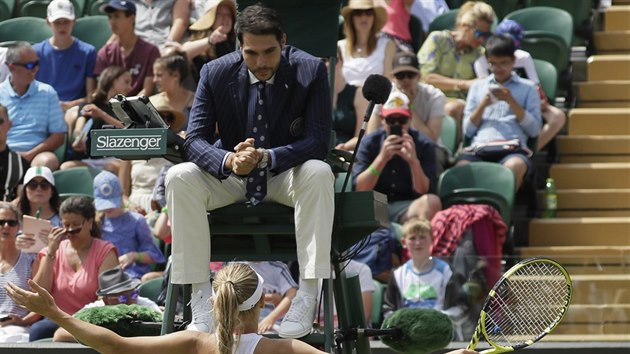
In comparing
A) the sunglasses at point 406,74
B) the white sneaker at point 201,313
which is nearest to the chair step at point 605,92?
the sunglasses at point 406,74

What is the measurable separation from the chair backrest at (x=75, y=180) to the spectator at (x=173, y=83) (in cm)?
85

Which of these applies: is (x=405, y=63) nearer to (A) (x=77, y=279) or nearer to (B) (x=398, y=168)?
(B) (x=398, y=168)

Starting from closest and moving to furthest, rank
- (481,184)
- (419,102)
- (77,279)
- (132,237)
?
(77,279)
(132,237)
(481,184)
(419,102)

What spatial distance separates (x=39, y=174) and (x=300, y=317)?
16.8ft

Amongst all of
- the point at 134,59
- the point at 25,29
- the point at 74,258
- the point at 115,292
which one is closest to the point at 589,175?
the point at 134,59

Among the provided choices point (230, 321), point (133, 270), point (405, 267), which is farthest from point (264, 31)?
point (133, 270)

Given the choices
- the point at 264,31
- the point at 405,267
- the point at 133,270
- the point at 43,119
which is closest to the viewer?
the point at 264,31

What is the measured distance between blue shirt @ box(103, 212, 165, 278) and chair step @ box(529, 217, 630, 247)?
3394mm

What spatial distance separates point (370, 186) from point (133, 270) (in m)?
1.98

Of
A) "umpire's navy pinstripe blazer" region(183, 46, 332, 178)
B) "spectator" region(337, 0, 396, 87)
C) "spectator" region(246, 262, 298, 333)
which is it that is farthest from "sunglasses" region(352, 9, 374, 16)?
"umpire's navy pinstripe blazer" region(183, 46, 332, 178)

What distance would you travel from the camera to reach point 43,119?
546 inches

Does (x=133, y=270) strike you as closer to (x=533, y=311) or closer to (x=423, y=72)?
(x=423, y=72)

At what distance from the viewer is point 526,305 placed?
801 centimetres

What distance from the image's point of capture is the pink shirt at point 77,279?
11.2 metres
